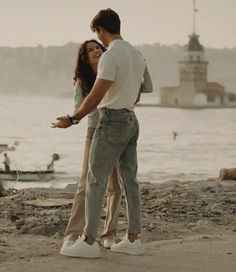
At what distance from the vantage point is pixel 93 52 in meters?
5.57

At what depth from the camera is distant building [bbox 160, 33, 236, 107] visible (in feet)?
468

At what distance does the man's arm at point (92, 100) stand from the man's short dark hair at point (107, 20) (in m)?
0.37

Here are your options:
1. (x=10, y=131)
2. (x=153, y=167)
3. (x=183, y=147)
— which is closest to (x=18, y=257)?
(x=153, y=167)

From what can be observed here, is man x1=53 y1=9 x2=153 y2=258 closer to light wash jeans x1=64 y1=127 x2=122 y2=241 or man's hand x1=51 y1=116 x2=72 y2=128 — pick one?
man's hand x1=51 y1=116 x2=72 y2=128

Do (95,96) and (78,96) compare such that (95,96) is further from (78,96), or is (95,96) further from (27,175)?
(27,175)

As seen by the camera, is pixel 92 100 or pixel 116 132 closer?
pixel 92 100

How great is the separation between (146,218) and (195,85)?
136844 millimetres

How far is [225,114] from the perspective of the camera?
576 feet

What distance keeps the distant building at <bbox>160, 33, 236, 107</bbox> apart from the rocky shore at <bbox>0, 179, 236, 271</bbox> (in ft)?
436

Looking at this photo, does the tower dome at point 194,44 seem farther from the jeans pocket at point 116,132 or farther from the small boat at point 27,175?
the jeans pocket at point 116,132

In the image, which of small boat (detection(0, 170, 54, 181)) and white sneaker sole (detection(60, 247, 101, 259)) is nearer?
white sneaker sole (detection(60, 247, 101, 259))

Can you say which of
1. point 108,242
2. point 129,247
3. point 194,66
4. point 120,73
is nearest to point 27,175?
point 108,242

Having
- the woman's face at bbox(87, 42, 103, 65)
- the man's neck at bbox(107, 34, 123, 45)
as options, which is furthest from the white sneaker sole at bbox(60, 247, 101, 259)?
the man's neck at bbox(107, 34, 123, 45)

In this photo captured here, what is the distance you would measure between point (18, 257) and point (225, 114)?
172m
